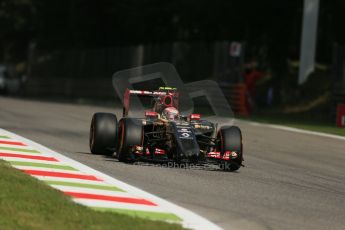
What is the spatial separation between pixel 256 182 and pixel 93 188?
2.78 metres

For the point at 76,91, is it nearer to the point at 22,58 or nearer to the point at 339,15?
the point at 339,15

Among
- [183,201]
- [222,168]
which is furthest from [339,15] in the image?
[183,201]

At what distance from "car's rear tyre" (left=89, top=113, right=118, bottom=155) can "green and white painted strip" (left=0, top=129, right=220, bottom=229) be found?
858 mm

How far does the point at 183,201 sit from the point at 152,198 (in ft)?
1.15

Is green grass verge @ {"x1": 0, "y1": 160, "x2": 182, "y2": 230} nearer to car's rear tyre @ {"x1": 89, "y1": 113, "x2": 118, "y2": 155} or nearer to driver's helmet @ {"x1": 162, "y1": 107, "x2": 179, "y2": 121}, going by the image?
driver's helmet @ {"x1": 162, "y1": 107, "x2": 179, "y2": 121}

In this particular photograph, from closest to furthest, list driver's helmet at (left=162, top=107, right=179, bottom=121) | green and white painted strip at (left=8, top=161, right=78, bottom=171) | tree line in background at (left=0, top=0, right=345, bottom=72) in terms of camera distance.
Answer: green and white painted strip at (left=8, top=161, right=78, bottom=171)
driver's helmet at (left=162, top=107, right=179, bottom=121)
tree line in background at (left=0, top=0, right=345, bottom=72)

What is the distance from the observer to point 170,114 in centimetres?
1327

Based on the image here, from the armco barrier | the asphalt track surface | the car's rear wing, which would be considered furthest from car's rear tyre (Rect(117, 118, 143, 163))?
the armco barrier

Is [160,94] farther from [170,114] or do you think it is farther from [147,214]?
[147,214]

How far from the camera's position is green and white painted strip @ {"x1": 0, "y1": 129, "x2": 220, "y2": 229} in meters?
8.48

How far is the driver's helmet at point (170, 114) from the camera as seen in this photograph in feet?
43.5

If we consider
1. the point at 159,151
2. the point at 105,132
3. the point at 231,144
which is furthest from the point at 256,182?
the point at 105,132

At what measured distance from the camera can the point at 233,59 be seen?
117 feet

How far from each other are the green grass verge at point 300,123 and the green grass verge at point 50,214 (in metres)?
15.8
